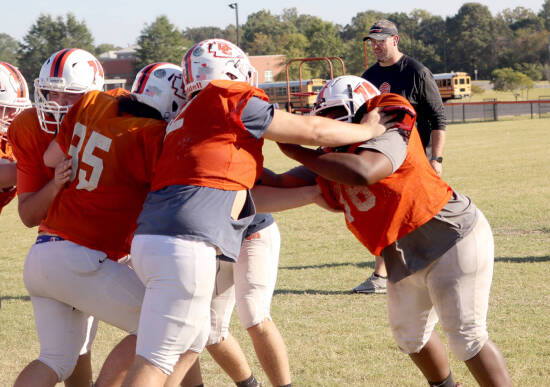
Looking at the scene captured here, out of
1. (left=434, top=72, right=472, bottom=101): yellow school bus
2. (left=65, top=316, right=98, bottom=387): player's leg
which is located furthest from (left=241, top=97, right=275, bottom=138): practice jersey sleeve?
(left=434, top=72, right=472, bottom=101): yellow school bus

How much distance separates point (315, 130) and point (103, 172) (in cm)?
99

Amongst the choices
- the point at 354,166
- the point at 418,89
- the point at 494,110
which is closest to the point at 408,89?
the point at 418,89

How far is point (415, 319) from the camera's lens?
375 centimetres

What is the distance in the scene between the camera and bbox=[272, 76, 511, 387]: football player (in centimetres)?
348

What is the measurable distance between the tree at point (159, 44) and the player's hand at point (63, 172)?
81.6 m

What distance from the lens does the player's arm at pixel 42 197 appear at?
3.35 m

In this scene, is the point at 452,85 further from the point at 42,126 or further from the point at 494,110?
the point at 42,126

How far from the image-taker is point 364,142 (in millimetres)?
3416

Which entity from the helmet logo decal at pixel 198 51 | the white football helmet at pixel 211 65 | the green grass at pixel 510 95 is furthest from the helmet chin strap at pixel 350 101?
the green grass at pixel 510 95

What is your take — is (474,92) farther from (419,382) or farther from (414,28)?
(419,382)

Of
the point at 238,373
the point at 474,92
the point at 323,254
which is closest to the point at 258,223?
the point at 238,373

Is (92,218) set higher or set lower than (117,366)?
higher

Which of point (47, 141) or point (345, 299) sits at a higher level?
point (47, 141)

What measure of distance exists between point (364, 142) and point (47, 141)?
1567 millimetres
